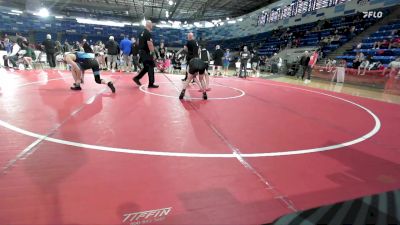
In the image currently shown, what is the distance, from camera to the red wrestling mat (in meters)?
1.94

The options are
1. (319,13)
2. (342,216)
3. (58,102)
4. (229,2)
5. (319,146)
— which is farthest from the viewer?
(229,2)

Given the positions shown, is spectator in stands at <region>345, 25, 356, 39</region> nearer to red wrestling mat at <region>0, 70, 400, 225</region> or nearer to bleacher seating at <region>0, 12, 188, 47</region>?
red wrestling mat at <region>0, 70, 400, 225</region>

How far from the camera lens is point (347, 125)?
15.4 ft

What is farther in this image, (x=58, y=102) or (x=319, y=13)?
(x=319, y=13)

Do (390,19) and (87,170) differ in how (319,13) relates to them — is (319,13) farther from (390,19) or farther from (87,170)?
(87,170)

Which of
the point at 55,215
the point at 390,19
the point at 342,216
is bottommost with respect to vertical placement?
the point at 55,215

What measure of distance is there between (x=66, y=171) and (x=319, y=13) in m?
25.7

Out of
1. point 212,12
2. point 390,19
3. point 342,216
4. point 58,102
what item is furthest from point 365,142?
point 212,12

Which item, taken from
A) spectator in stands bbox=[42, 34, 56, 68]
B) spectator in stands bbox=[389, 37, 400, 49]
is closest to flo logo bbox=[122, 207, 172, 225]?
spectator in stands bbox=[42, 34, 56, 68]

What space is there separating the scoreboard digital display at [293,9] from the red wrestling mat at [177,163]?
1993 cm

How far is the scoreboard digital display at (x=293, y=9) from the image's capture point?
70.2 feet

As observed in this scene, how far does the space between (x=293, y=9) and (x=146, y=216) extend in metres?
26.8

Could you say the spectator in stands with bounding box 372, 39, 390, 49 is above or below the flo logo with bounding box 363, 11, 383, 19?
below

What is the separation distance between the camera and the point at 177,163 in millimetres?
2717
